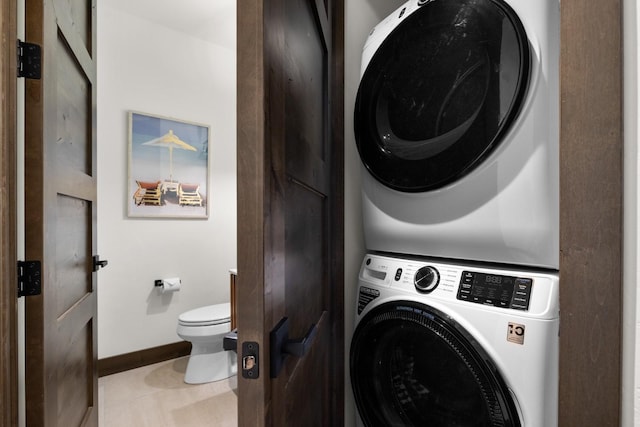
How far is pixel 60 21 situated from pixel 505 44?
132cm

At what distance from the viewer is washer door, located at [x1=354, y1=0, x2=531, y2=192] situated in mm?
779

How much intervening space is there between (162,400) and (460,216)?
6.91ft

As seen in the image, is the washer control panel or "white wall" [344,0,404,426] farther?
"white wall" [344,0,404,426]

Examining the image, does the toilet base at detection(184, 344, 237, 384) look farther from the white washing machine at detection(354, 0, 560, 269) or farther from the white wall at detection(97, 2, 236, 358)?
the white washing machine at detection(354, 0, 560, 269)

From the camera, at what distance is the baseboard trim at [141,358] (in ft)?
7.53

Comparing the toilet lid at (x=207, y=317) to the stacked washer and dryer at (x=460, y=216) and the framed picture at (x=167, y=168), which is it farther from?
the stacked washer and dryer at (x=460, y=216)

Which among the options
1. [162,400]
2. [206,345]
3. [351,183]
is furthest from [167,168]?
[351,183]

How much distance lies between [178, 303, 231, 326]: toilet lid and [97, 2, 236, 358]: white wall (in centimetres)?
36

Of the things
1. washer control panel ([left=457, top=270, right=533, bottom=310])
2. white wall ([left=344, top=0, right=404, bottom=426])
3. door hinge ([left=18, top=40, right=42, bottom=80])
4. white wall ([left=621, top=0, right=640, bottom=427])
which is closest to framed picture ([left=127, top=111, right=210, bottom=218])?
door hinge ([left=18, top=40, right=42, bottom=80])

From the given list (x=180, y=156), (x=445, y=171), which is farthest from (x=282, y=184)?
(x=180, y=156)

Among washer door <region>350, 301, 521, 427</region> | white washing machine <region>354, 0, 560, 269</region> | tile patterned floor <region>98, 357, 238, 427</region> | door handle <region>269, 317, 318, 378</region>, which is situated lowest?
tile patterned floor <region>98, 357, 238, 427</region>

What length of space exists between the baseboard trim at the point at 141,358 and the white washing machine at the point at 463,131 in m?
2.20

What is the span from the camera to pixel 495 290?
0.80 m

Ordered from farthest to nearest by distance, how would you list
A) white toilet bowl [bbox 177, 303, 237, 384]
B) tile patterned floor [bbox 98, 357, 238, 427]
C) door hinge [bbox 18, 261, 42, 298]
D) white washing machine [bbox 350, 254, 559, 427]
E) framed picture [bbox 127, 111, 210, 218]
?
framed picture [bbox 127, 111, 210, 218]
white toilet bowl [bbox 177, 303, 237, 384]
tile patterned floor [bbox 98, 357, 238, 427]
door hinge [bbox 18, 261, 42, 298]
white washing machine [bbox 350, 254, 559, 427]
